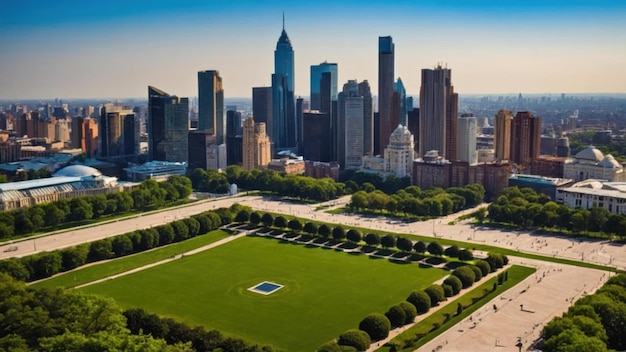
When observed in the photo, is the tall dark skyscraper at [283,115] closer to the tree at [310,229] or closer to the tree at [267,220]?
the tree at [267,220]

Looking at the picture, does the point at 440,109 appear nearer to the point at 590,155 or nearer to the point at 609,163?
the point at 590,155

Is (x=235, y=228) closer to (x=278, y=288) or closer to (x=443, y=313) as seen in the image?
(x=278, y=288)

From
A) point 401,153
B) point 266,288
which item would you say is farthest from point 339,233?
point 401,153

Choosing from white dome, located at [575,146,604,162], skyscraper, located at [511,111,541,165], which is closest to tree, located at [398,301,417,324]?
white dome, located at [575,146,604,162]

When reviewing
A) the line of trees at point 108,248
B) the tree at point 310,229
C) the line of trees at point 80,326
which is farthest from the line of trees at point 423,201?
the line of trees at point 80,326

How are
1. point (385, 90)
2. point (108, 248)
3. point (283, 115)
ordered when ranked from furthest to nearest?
point (283, 115) < point (385, 90) < point (108, 248)

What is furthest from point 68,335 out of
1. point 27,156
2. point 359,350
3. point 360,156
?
point 27,156
